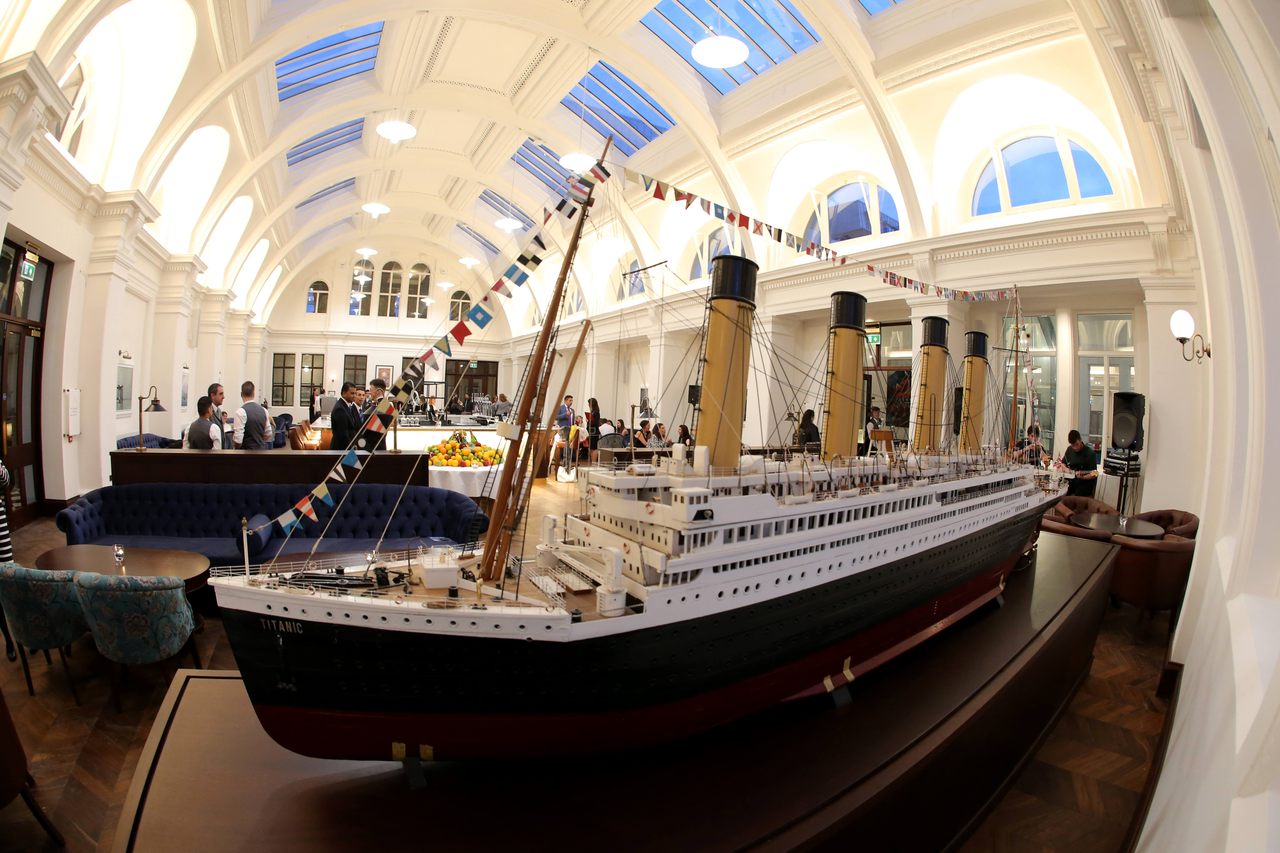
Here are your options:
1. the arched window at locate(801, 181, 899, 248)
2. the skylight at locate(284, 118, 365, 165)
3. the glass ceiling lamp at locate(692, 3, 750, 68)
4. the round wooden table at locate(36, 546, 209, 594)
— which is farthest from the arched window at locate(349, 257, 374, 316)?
the round wooden table at locate(36, 546, 209, 594)

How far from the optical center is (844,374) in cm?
521

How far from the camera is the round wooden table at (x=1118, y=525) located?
816cm

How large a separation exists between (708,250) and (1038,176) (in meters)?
9.26

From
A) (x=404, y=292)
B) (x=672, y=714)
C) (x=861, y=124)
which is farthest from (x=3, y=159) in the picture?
(x=404, y=292)

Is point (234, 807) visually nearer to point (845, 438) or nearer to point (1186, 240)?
point (845, 438)

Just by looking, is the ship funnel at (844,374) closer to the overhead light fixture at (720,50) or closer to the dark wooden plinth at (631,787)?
the dark wooden plinth at (631,787)

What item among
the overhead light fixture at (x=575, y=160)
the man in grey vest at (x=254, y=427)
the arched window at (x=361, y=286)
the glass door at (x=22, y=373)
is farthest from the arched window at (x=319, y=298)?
the man in grey vest at (x=254, y=427)

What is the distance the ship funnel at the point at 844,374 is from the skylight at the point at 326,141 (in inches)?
789

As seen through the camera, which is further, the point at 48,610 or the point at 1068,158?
the point at 1068,158

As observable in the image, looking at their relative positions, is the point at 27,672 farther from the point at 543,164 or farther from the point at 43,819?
the point at 543,164

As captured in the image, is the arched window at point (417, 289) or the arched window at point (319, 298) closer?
the arched window at point (319, 298)

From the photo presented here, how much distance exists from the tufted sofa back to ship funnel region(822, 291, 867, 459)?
463 cm

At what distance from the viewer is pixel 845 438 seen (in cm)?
532

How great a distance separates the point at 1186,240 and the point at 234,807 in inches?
524
